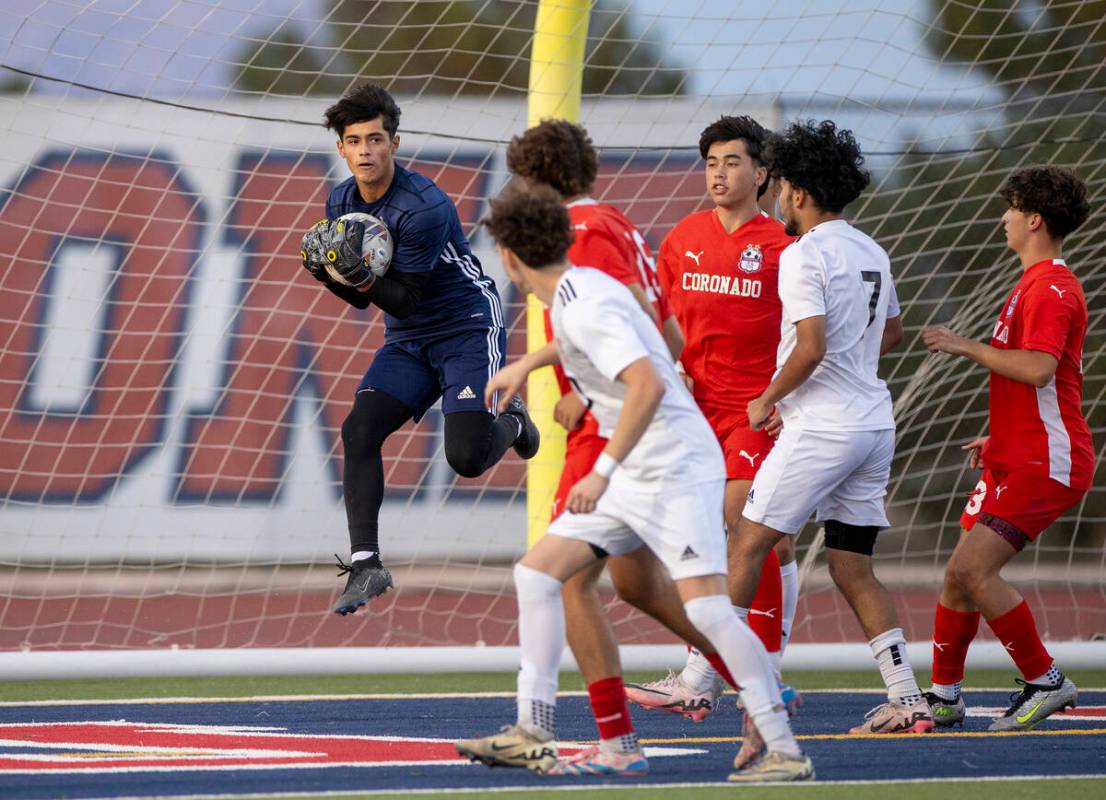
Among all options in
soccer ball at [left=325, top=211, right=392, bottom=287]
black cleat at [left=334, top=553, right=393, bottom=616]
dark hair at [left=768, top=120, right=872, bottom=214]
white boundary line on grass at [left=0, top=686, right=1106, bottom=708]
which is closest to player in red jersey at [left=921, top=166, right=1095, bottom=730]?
dark hair at [left=768, top=120, right=872, bottom=214]

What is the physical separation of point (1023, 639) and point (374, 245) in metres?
2.78

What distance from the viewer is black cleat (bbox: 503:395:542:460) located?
628 cm

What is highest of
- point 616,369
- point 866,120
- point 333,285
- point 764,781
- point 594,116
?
point 594,116

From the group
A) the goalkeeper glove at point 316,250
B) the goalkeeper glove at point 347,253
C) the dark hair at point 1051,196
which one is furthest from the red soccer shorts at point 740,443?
the goalkeeper glove at point 316,250

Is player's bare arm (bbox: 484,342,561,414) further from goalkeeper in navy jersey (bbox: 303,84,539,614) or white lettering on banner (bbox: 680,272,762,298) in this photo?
white lettering on banner (bbox: 680,272,762,298)

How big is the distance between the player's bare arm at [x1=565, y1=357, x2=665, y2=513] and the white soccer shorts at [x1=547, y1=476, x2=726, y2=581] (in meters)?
0.17

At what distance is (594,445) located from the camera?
4355 millimetres

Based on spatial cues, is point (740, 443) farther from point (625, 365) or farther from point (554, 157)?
point (625, 365)

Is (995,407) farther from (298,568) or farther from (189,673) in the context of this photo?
(298,568)

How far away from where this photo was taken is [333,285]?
566 cm

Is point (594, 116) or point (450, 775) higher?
point (594, 116)

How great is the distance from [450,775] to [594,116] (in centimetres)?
713

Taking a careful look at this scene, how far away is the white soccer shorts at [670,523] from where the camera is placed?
395 centimetres

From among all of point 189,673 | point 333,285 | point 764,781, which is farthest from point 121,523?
point 764,781
